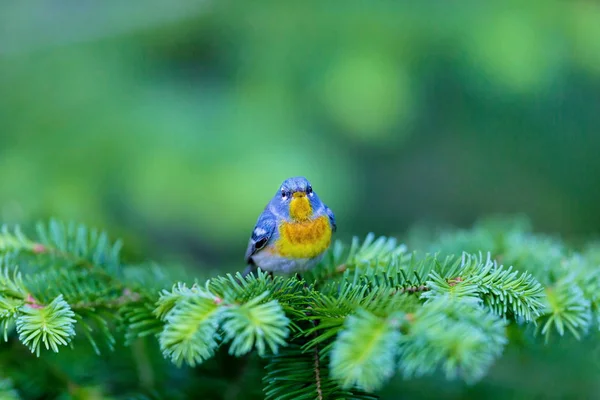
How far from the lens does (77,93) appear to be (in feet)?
11.2

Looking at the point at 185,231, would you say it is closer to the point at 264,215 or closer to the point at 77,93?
the point at 77,93

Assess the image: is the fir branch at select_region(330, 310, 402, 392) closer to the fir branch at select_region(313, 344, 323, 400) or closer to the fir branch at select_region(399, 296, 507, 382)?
the fir branch at select_region(399, 296, 507, 382)

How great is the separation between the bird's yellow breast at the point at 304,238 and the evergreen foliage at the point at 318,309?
0.06m

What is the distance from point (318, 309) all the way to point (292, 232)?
Answer: 24.2 inches

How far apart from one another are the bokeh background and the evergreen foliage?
675 mm

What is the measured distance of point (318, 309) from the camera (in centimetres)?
143

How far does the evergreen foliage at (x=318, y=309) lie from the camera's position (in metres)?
1.15

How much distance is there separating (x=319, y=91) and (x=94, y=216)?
1.35 metres

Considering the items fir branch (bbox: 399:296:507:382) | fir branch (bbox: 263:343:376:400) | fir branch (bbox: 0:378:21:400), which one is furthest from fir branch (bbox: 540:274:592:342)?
fir branch (bbox: 0:378:21:400)

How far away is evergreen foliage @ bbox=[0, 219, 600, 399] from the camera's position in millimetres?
1151

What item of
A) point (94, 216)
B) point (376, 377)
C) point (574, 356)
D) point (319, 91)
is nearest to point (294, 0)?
point (319, 91)

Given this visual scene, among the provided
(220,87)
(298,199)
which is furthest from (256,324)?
(220,87)

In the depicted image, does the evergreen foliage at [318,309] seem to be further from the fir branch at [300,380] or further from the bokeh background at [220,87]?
the bokeh background at [220,87]

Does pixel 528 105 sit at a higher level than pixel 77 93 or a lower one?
higher
